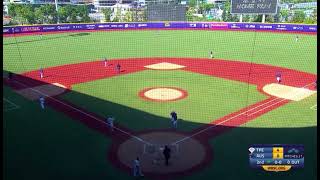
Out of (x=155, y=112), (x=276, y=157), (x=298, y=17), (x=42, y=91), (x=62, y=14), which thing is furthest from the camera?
Answer: (x=62, y=14)

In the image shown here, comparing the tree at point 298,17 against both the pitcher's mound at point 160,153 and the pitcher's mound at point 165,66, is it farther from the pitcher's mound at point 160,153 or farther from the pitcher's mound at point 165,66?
the pitcher's mound at point 160,153

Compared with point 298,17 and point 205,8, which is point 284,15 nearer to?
point 298,17

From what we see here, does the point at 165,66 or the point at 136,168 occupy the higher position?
the point at 165,66

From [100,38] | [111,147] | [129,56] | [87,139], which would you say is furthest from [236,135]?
[100,38]

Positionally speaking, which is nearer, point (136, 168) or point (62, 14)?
point (136, 168)

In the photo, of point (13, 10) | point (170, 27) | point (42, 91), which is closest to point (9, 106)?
point (42, 91)

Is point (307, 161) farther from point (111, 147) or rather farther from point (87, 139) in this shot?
point (87, 139)
